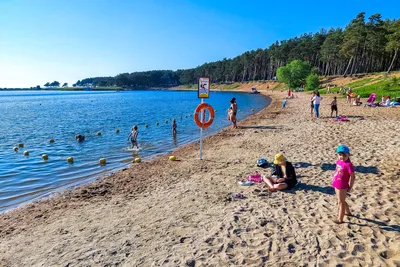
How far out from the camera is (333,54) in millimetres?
70812

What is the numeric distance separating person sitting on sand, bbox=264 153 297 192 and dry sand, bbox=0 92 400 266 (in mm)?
250

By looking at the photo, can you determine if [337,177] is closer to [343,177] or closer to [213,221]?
[343,177]

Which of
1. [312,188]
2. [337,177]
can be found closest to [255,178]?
[312,188]

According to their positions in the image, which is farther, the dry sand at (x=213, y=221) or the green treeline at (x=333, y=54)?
the green treeline at (x=333, y=54)

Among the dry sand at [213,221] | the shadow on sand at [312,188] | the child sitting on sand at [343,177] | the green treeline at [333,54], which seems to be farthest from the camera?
the green treeline at [333,54]

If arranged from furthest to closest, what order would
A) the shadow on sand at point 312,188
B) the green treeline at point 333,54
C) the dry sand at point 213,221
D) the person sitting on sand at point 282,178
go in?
the green treeline at point 333,54, the person sitting on sand at point 282,178, the shadow on sand at point 312,188, the dry sand at point 213,221

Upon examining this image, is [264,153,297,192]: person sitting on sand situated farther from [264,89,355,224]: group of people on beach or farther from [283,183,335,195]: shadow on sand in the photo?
[283,183,335,195]: shadow on sand

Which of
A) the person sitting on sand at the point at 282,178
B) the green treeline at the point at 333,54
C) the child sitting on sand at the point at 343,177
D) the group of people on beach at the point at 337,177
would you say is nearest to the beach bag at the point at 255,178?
the group of people on beach at the point at 337,177

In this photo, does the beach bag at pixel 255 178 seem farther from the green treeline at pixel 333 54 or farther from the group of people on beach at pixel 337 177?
the green treeline at pixel 333 54

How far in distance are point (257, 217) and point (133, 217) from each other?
281 cm

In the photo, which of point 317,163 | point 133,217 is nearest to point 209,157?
point 317,163

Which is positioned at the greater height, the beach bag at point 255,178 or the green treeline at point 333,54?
the green treeline at point 333,54

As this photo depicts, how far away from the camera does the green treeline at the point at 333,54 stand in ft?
187

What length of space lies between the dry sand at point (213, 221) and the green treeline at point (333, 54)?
49.3 metres
